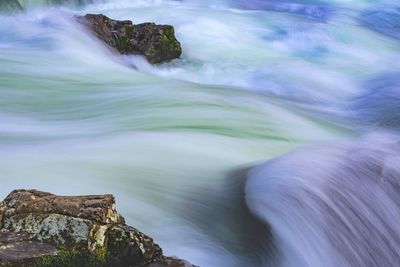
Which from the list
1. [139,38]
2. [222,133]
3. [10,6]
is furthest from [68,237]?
[10,6]

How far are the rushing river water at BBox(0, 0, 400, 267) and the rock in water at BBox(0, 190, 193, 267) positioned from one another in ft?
1.73

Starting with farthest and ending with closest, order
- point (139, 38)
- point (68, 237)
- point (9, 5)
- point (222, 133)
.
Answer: point (9, 5) → point (139, 38) → point (222, 133) → point (68, 237)

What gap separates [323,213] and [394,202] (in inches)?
24.5

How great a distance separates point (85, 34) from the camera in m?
8.84

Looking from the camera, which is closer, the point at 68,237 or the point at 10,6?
the point at 68,237

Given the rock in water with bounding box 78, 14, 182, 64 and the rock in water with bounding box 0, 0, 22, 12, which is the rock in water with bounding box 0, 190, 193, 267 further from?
the rock in water with bounding box 0, 0, 22, 12

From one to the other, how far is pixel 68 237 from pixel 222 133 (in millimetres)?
3181

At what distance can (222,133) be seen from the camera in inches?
229

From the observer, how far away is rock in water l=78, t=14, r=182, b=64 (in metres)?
8.80

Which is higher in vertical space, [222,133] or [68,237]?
[68,237]

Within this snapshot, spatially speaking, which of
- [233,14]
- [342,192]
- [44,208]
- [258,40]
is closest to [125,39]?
[258,40]

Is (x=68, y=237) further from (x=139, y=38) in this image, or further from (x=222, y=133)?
(x=139, y=38)

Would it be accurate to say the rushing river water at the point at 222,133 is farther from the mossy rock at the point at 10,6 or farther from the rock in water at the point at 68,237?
the rock in water at the point at 68,237

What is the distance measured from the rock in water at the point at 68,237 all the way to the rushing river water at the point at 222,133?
526 millimetres
